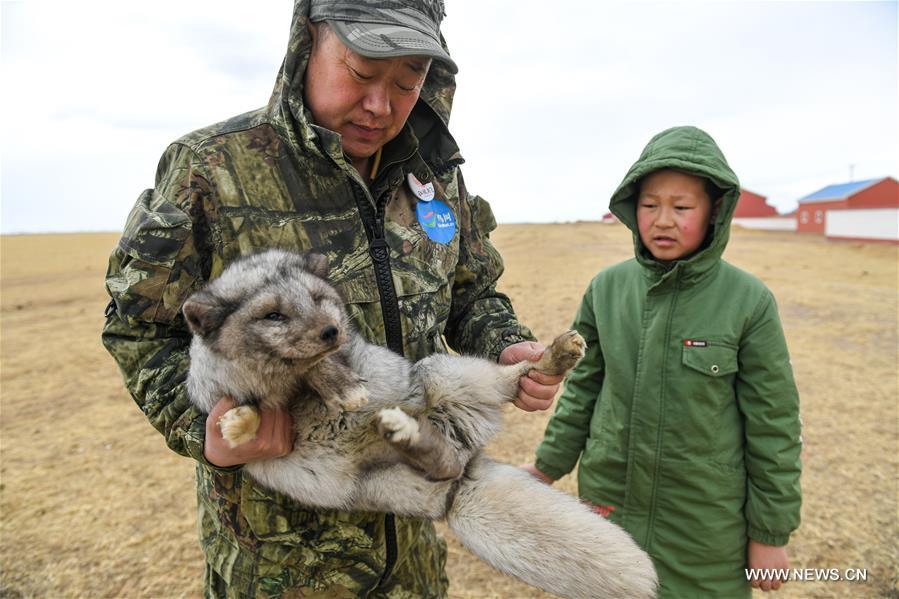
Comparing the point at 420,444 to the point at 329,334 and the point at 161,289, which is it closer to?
the point at 329,334

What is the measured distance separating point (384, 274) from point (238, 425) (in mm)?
824

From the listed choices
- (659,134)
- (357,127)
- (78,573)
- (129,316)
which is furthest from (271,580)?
(78,573)

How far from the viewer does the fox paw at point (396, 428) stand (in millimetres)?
2004

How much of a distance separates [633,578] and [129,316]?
202 cm

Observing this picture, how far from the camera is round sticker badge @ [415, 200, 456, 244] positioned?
250 centimetres

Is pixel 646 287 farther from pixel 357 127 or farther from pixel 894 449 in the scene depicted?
pixel 894 449

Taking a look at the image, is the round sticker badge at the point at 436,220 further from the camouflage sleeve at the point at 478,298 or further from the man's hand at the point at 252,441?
the man's hand at the point at 252,441

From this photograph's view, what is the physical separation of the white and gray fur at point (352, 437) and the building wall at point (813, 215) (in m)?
48.8

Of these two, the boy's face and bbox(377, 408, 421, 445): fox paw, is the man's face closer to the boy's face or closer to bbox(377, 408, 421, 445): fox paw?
bbox(377, 408, 421, 445): fox paw

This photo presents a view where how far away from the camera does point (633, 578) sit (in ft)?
6.30

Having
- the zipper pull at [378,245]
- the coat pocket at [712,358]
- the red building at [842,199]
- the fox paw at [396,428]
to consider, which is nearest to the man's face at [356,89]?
the zipper pull at [378,245]

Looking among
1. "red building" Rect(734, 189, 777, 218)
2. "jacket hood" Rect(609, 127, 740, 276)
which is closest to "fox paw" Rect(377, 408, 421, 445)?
"jacket hood" Rect(609, 127, 740, 276)

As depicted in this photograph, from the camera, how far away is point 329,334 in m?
2.00

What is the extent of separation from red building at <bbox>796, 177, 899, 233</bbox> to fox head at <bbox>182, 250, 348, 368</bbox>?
44.3m
